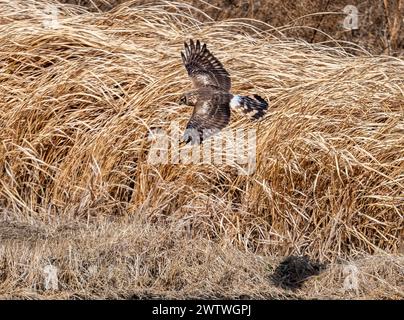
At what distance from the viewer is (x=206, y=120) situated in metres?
4.96

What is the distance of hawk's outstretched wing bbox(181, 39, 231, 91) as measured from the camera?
17.9 ft

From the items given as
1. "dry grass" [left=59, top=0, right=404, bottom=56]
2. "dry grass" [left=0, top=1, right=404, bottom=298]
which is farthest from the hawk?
"dry grass" [left=59, top=0, right=404, bottom=56]

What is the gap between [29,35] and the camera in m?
6.91

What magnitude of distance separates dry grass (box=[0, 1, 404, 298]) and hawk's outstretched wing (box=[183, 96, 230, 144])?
0.74 m

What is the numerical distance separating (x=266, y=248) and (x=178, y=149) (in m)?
0.80

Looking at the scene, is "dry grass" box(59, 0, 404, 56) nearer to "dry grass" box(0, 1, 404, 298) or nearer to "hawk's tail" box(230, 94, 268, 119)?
"dry grass" box(0, 1, 404, 298)

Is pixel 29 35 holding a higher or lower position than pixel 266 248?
higher

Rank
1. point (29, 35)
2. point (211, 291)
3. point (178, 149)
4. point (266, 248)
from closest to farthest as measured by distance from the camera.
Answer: point (211, 291) < point (266, 248) < point (178, 149) < point (29, 35)

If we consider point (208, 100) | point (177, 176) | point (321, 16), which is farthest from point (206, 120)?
point (321, 16)

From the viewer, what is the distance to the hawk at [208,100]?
492 centimetres

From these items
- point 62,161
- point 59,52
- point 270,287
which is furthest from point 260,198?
point 59,52

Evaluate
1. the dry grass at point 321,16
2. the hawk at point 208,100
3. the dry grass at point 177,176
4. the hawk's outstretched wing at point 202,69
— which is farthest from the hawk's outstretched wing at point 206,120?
the dry grass at point 321,16

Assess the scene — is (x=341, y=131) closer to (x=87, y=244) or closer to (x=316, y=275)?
(x=316, y=275)

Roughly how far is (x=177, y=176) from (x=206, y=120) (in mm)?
1244
